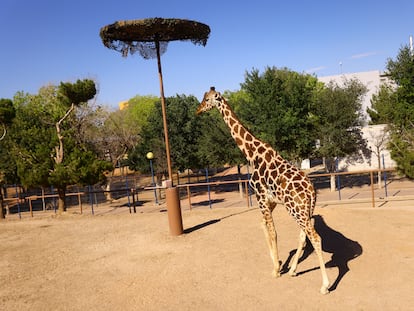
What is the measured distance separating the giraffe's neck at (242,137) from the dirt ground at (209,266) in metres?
2.46

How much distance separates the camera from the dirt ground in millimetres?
6504

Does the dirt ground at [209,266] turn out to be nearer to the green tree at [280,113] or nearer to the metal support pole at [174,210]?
the metal support pole at [174,210]

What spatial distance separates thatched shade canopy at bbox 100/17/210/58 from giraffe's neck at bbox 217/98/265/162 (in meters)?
3.09

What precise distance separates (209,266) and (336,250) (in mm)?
3014

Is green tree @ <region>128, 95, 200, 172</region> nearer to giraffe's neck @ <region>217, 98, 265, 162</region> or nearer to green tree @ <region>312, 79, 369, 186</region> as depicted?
green tree @ <region>312, 79, 369, 186</region>

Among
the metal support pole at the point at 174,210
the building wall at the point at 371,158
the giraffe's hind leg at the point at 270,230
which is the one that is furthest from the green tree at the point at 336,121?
the giraffe's hind leg at the point at 270,230

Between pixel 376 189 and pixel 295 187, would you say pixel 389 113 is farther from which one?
pixel 295 187

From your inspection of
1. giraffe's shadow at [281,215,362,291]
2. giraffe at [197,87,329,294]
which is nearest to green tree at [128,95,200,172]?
giraffe's shadow at [281,215,362,291]

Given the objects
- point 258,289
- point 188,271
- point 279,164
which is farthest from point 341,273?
point 188,271

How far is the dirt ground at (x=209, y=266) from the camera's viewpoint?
6504 millimetres

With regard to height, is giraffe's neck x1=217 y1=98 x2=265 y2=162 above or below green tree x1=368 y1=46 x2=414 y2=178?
below

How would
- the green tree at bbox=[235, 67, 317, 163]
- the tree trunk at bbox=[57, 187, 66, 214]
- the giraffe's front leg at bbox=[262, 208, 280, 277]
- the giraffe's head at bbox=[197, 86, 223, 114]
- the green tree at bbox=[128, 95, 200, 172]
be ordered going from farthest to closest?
the green tree at bbox=[128, 95, 200, 172], the green tree at bbox=[235, 67, 317, 163], the tree trunk at bbox=[57, 187, 66, 214], the giraffe's head at bbox=[197, 86, 223, 114], the giraffe's front leg at bbox=[262, 208, 280, 277]

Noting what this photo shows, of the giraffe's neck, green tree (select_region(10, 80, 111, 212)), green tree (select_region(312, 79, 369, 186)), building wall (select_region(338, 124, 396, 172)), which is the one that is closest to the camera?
the giraffe's neck

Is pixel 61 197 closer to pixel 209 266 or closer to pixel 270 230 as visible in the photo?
pixel 209 266
